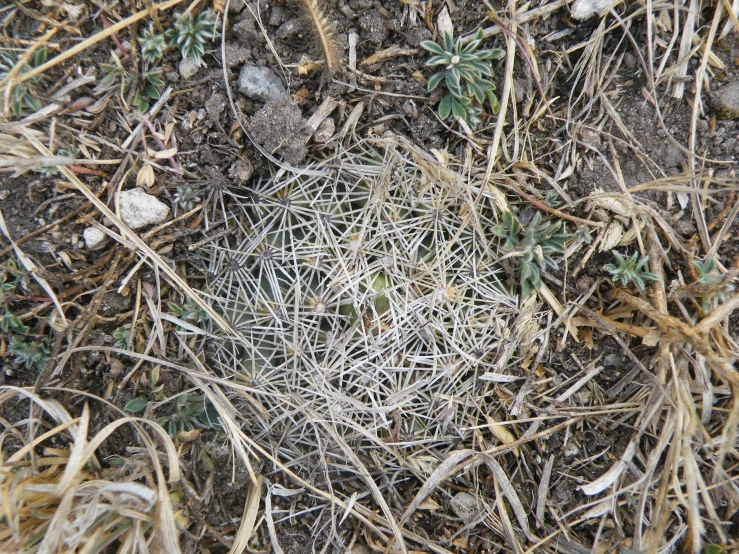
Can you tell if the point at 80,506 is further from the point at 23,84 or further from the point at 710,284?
the point at 710,284

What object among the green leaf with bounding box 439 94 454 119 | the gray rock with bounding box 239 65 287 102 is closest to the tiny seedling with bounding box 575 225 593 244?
the green leaf with bounding box 439 94 454 119

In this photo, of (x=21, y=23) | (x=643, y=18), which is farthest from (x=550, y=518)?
(x=21, y=23)

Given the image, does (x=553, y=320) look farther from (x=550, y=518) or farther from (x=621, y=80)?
(x=621, y=80)

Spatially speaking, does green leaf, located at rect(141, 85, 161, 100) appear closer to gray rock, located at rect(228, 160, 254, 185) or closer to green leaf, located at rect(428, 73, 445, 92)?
gray rock, located at rect(228, 160, 254, 185)

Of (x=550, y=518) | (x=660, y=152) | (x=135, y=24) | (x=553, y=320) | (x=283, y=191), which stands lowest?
(x=550, y=518)

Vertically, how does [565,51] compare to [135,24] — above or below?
below

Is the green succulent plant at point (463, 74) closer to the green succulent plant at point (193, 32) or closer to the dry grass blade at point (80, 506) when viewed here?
the green succulent plant at point (193, 32)

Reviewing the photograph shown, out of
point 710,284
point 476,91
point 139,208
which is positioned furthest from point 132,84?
point 710,284
